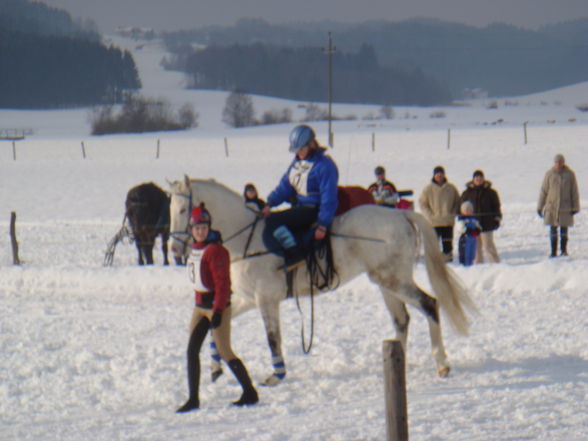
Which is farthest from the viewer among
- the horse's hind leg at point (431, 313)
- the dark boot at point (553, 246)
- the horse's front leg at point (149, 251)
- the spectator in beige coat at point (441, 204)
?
the horse's front leg at point (149, 251)

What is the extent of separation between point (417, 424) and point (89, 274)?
28.1ft

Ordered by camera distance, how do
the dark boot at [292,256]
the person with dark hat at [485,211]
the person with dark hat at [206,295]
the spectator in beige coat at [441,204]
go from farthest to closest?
the spectator in beige coat at [441,204], the person with dark hat at [485,211], the dark boot at [292,256], the person with dark hat at [206,295]

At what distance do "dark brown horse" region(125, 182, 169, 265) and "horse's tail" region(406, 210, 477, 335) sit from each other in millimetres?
8523

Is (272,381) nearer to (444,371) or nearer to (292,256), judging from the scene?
(292,256)

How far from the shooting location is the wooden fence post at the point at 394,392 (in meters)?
5.06

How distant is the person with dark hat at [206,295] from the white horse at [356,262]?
497 mm

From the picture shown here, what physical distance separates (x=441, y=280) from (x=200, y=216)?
7.91 ft

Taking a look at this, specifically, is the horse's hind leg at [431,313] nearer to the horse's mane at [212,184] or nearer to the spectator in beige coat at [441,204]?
the horse's mane at [212,184]

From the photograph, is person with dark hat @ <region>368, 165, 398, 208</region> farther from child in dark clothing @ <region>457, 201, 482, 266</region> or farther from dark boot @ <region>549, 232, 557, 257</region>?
dark boot @ <region>549, 232, 557, 257</region>

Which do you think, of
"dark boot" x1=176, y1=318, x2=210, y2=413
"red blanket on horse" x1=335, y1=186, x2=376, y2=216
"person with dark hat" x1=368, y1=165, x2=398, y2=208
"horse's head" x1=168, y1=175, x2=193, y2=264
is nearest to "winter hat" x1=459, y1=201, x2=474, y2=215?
"person with dark hat" x1=368, y1=165, x2=398, y2=208

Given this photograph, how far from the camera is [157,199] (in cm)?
1669

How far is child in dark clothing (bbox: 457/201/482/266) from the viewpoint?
14039 millimetres

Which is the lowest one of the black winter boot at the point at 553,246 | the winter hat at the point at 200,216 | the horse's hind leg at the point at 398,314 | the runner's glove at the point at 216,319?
the black winter boot at the point at 553,246

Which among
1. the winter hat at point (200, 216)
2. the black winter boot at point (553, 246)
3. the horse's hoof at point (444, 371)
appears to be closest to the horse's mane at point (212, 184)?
the winter hat at point (200, 216)
